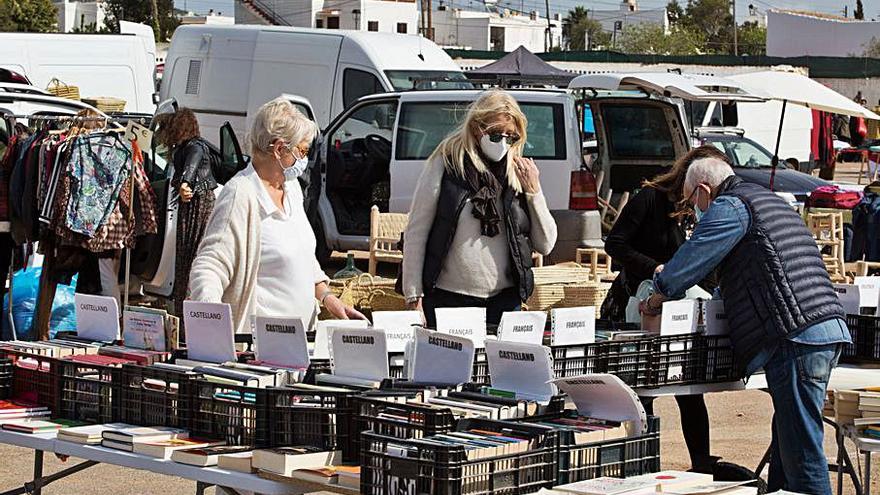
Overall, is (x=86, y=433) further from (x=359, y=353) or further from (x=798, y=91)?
(x=798, y=91)

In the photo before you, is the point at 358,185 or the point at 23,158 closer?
the point at 23,158

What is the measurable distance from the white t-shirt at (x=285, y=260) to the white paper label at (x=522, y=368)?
152 cm

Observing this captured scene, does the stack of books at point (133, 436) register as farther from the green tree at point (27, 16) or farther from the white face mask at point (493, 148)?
the green tree at point (27, 16)

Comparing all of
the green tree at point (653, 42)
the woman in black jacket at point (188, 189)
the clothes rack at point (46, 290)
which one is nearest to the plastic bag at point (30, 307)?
the clothes rack at point (46, 290)

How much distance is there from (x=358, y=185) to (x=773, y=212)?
8840mm

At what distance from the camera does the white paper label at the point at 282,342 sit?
4.47 m

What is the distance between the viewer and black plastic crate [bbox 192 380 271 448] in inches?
162

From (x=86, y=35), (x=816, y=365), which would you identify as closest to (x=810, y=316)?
(x=816, y=365)

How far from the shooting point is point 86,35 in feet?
59.1

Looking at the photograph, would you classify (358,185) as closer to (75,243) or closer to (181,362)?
(75,243)

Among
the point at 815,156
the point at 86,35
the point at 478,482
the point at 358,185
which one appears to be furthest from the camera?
the point at 815,156

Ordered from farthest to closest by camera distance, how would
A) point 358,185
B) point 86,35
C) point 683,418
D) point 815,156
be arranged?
point 815,156, point 86,35, point 358,185, point 683,418

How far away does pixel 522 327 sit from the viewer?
464 cm

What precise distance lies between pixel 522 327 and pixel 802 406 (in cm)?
115
